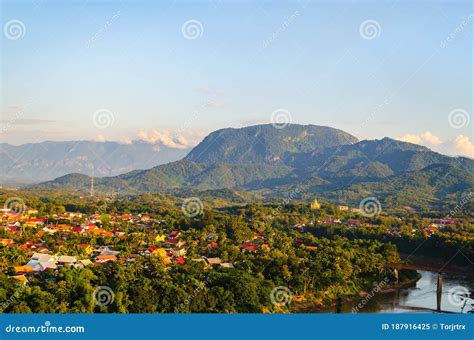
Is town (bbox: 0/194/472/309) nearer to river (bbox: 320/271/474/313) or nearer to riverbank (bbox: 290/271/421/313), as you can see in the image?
riverbank (bbox: 290/271/421/313)

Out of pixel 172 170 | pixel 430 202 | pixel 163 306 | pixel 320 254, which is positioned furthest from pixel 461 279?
pixel 172 170

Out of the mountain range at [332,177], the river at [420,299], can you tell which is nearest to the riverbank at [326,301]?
the river at [420,299]

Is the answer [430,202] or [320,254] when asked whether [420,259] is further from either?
[430,202]

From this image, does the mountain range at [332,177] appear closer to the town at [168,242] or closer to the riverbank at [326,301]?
the town at [168,242]

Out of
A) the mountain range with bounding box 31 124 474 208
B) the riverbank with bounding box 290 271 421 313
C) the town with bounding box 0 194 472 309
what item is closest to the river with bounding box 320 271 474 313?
the riverbank with bounding box 290 271 421 313

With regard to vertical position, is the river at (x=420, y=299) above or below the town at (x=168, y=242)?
below

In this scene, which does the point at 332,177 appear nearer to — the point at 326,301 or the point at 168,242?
the point at 168,242
